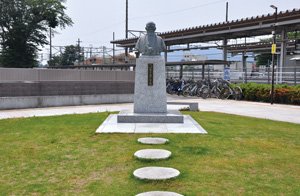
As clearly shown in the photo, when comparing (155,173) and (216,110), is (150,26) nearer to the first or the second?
(216,110)

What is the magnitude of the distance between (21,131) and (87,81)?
941cm

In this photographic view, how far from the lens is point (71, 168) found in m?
4.86

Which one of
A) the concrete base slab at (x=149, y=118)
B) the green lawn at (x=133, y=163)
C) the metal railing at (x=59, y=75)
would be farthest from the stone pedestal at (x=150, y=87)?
the metal railing at (x=59, y=75)

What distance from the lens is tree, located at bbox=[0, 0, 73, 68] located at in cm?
3869

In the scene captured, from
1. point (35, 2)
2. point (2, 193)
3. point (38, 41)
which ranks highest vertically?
point (35, 2)

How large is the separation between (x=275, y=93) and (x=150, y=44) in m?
11.0

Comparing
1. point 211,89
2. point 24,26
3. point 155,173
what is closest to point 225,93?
point 211,89

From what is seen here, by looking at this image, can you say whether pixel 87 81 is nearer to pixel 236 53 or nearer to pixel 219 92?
pixel 219 92

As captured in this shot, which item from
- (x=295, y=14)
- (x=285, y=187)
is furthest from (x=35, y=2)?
(x=285, y=187)

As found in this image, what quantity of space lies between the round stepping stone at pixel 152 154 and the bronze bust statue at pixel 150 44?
5.07m

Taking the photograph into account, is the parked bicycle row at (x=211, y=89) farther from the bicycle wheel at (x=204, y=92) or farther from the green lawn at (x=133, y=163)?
the green lawn at (x=133, y=163)

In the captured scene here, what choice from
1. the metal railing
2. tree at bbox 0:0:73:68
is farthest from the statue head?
tree at bbox 0:0:73:68

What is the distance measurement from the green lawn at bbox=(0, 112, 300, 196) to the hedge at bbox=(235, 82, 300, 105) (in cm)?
1001

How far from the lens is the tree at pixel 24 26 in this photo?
3869 centimetres
